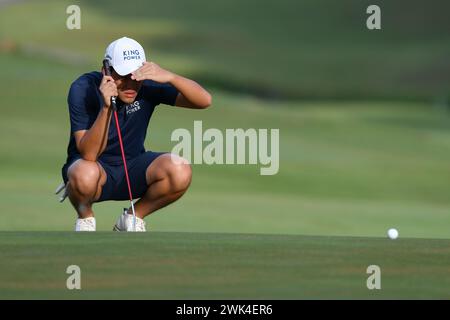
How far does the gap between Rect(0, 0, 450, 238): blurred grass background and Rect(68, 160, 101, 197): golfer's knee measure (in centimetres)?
269

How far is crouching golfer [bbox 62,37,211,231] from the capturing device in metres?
7.13

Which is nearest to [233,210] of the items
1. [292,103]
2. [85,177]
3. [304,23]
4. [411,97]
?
[85,177]

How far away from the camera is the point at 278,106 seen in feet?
97.2

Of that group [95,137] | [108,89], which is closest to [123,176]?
[95,137]

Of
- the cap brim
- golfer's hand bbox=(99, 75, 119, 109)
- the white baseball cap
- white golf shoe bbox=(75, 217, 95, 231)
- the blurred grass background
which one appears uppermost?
the blurred grass background

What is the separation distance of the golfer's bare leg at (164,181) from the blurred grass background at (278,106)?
2497mm

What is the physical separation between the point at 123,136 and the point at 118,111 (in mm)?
187

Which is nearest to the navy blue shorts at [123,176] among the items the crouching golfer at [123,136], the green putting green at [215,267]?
the crouching golfer at [123,136]

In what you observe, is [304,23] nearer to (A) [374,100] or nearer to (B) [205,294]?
(A) [374,100]

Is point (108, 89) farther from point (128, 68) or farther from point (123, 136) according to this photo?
point (123, 136)

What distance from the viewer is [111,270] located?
568 cm

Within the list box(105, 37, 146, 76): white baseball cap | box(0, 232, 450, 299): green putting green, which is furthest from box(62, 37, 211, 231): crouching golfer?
box(0, 232, 450, 299): green putting green

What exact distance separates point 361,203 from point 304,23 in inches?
1476

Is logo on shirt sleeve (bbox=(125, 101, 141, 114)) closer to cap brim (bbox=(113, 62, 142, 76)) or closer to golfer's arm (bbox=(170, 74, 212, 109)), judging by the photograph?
golfer's arm (bbox=(170, 74, 212, 109))
